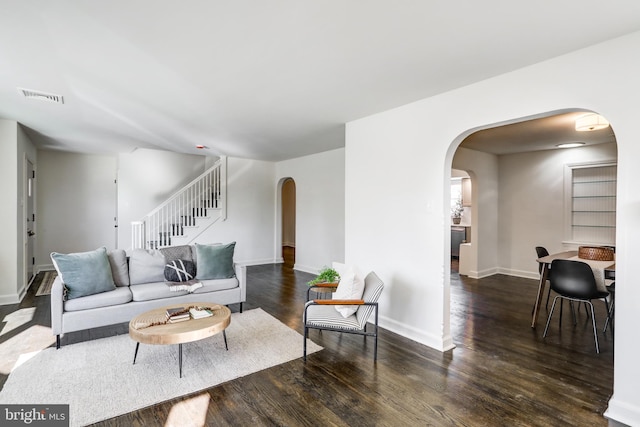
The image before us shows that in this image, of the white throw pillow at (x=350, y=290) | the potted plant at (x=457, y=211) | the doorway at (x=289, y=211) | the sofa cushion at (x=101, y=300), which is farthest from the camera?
the doorway at (x=289, y=211)

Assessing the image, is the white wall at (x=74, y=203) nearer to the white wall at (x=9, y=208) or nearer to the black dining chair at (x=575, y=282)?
the white wall at (x=9, y=208)

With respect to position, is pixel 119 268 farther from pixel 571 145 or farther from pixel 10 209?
pixel 571 145

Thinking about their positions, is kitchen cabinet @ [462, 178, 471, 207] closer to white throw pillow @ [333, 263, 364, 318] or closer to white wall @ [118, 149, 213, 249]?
white throw pillow @ [333, 263, 364, 318]

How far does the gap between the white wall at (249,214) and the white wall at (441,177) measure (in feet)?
13.6

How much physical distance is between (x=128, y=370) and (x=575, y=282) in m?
4.52

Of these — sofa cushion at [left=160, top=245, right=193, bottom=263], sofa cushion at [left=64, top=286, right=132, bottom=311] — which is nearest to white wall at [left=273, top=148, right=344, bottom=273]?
sofa cushion at [left=160, top=245, right=193, bottom=263]

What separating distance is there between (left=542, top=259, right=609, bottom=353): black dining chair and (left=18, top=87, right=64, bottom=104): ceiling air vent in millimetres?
5856

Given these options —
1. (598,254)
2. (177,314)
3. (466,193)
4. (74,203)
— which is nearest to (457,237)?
(466,193)

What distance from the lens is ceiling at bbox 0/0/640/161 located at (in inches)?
76.2

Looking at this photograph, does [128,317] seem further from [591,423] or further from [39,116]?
[591,423]

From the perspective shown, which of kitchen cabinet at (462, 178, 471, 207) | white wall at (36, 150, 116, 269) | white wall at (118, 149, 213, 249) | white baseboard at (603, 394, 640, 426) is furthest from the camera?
kitchen cabinet at (462, 178, 471, 207)

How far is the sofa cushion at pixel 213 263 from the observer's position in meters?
4.27

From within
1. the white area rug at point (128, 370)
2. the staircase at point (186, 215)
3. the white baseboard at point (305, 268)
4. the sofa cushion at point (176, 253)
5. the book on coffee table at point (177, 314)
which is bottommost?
the white area rug at point (128, 370)

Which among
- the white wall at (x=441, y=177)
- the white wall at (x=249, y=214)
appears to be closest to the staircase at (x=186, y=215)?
the white wall at (x=249, y=214)
